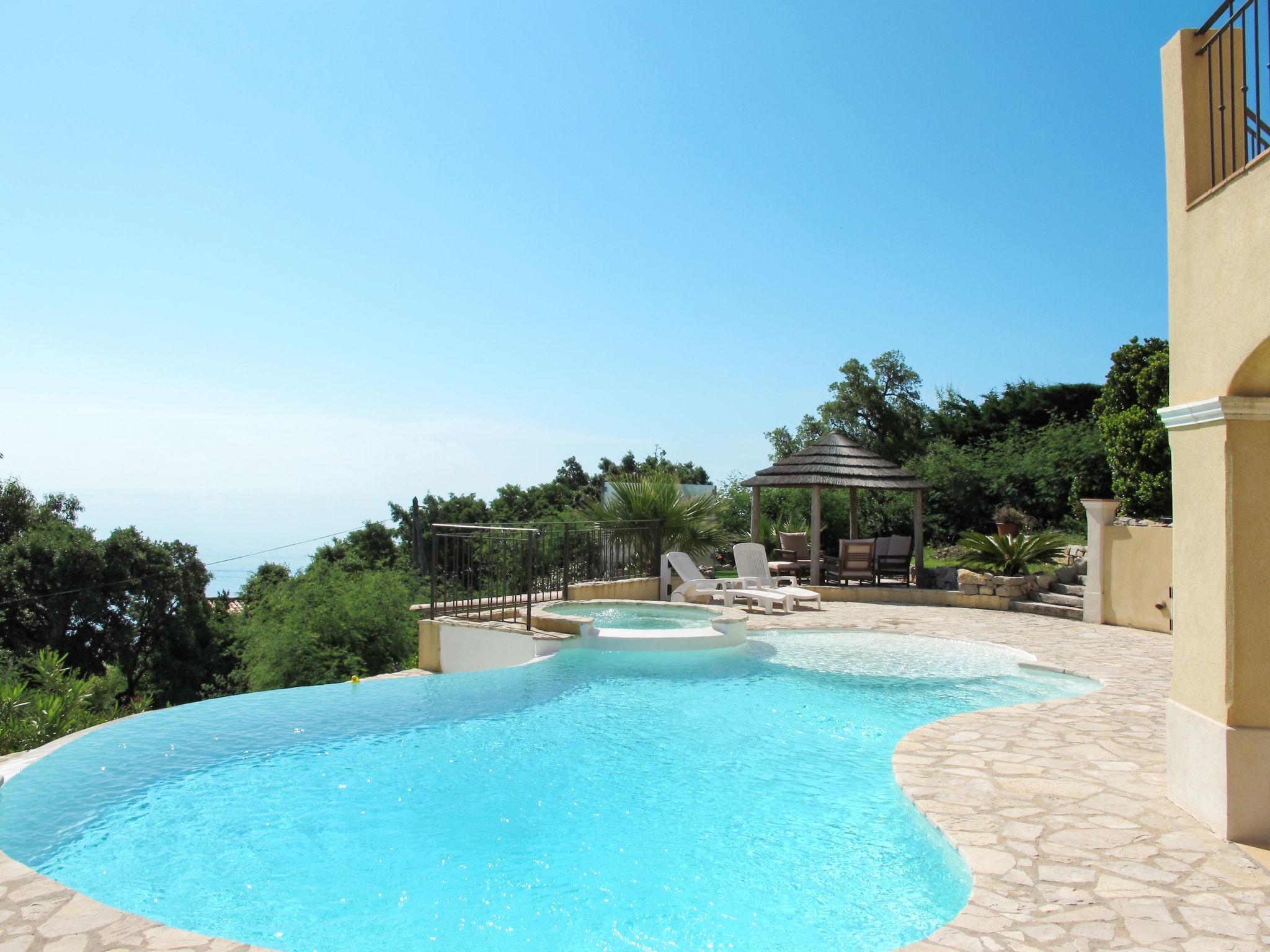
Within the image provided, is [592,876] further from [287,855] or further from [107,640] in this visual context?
[107,640]

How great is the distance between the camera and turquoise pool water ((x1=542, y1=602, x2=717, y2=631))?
10773 millimetres

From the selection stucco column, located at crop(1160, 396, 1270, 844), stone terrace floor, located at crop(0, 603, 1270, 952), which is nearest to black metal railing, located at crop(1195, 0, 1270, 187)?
stucco column, located at crop(1160, 396, 1270, 844)

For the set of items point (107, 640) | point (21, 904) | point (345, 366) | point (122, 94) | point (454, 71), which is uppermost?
point (454, 71)

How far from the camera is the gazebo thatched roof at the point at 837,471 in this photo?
1475 centimetres

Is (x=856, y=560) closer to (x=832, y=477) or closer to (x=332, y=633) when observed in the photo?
(x=832, y=477)

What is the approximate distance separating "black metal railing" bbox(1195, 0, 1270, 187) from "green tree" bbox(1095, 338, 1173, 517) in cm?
1051

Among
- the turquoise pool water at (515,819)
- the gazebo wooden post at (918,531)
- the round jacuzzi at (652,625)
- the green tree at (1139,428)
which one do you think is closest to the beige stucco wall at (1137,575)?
the green tree at (1139,428)

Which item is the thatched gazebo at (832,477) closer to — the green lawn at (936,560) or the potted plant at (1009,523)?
the potted plant at (1009,523)

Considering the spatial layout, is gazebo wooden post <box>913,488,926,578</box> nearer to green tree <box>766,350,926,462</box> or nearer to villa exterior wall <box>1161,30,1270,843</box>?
villa exterior wall <box>1161,30,1270,843</box>

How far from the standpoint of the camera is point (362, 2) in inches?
380

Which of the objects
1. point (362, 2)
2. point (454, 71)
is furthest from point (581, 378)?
point (362, 2)

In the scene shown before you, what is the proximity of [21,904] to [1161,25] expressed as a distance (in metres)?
11.7

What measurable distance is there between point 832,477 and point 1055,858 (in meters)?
11.4

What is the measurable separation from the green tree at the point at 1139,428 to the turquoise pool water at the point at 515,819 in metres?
7.63
